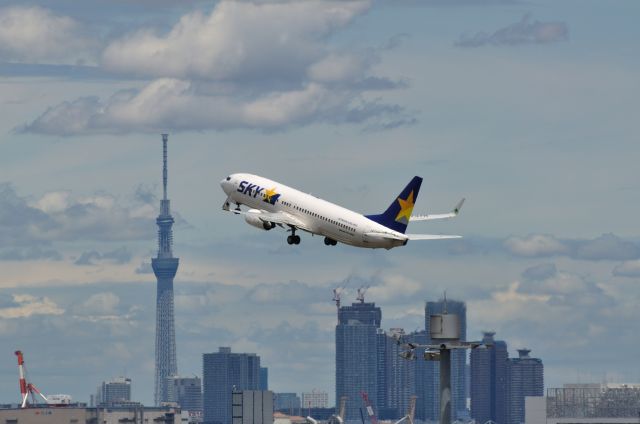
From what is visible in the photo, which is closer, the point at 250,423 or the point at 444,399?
the point at 444,399

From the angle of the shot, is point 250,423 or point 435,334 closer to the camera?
point 435,334

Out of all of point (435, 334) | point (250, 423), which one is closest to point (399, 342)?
point (435, 334)

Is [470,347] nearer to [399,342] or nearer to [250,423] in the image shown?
[399,342]

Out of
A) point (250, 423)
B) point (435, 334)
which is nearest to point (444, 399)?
point (435, 334)

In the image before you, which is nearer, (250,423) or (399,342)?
(399,342)

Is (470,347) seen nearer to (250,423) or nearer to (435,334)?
(435,334)

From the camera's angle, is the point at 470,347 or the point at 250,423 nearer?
the point at 470,347

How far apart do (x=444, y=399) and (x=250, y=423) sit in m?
38.4

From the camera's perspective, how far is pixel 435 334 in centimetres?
16138

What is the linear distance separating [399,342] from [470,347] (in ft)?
23.5

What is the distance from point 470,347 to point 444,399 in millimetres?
9578

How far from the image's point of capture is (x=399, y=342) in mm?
161375

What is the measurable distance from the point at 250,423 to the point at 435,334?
42610 mm

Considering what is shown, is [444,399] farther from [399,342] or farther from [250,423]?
[250,423]
